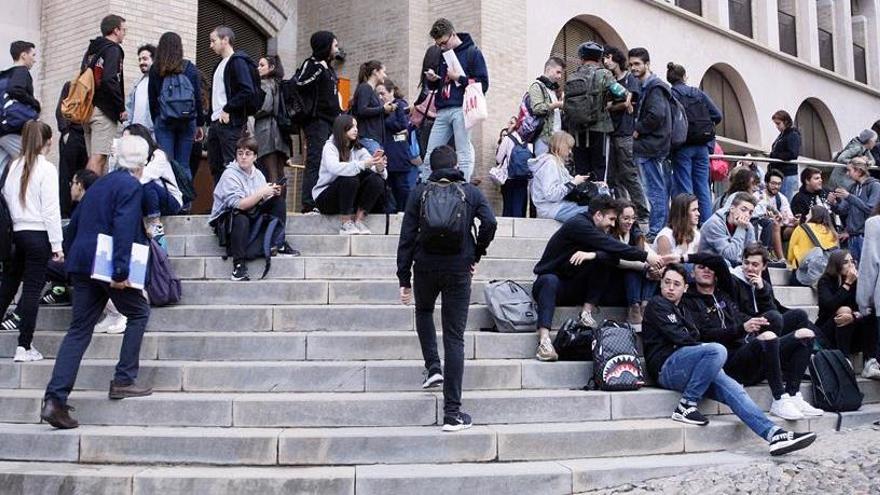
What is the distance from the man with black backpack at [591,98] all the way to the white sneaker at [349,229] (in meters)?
2.82

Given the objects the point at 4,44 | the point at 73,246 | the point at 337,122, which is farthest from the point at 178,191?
the point at 4,44

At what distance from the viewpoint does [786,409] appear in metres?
6.46

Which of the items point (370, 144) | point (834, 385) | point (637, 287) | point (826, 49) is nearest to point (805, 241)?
point (834, 385)

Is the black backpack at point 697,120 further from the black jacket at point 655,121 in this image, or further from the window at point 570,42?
the window at point 570,42

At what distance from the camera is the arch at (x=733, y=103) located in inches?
789

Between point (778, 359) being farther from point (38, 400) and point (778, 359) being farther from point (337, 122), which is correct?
point (38, 400)

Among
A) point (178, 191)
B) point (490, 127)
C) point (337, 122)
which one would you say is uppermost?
point (490, 127)

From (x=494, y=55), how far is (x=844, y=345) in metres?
7.63

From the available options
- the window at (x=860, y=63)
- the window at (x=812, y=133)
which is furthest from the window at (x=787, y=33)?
the window at (x=860, y=63)

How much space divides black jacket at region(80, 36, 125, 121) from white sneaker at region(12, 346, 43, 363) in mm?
3398

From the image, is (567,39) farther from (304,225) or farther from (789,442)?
(789,442)

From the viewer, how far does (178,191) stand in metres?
8.09

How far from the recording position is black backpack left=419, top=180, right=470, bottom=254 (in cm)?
556

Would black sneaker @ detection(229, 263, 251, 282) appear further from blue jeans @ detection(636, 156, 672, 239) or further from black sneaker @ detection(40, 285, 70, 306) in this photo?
blue jeans @ detection(636, 156, 672, 239)
